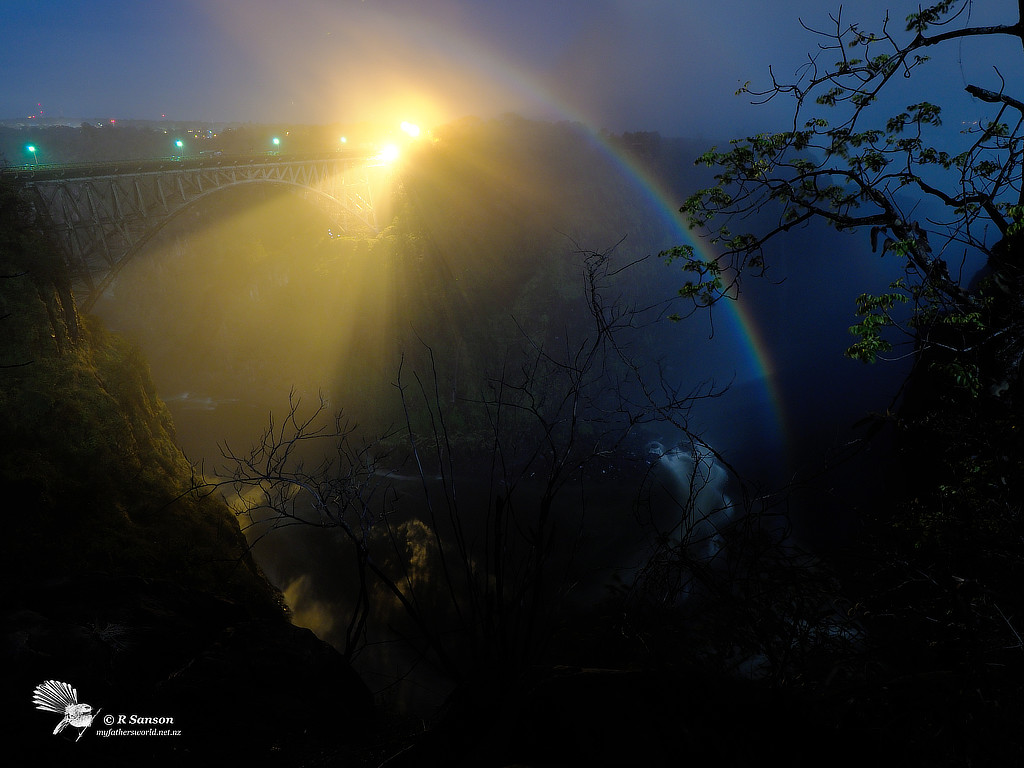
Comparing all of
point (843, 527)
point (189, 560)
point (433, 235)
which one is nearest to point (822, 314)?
point (843, 527)

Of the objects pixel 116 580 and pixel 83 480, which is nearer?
pixel 116 580

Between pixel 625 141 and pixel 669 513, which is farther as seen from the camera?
pixel 625 141

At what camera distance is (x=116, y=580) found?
735 cm

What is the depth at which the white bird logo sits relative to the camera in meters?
4.86

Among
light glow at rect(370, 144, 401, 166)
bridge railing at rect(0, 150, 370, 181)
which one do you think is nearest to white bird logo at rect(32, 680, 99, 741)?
bridge railing at rect(0, 150, 370, 181)

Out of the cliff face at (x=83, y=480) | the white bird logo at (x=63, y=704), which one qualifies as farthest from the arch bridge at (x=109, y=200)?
the white bird logo at (x=63, y=704)

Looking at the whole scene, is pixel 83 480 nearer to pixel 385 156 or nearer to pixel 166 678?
pixel 166 678

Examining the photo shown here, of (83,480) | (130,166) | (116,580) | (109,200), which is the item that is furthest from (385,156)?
(116,580)

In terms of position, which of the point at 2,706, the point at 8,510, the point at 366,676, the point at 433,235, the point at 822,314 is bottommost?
the point at 366,676

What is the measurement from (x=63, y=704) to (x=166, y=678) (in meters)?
1.06

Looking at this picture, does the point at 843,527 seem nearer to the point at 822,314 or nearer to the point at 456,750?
the point at 456,750

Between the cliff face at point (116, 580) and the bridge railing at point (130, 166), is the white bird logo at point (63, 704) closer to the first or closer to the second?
the cliff face at point (116, 580)

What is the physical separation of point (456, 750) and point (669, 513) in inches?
918

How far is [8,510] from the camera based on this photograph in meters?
9.13
